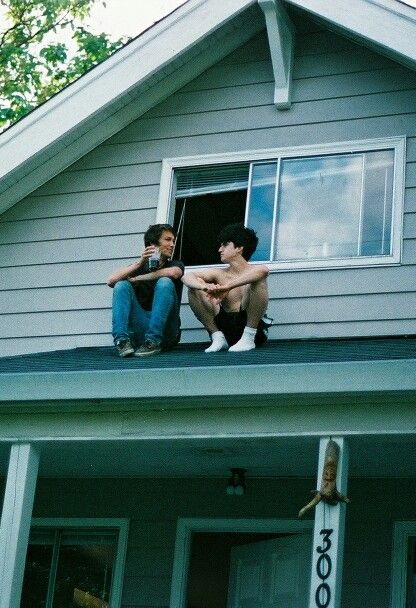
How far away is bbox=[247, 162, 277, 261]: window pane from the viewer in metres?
8.30

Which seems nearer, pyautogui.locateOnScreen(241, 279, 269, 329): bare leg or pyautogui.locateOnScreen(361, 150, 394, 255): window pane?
pyautogui.locateOnScreen(241, 279, 269, 329): bare leg

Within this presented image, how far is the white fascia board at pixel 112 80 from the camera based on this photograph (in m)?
8.45

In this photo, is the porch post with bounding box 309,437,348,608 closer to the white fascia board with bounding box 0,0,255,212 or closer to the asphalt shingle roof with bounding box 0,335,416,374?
the asphalt shingle roof with bounding box 0,335,416,374

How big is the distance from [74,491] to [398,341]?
8.24 ft

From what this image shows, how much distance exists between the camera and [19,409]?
6562mm

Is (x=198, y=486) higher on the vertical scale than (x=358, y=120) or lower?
lower

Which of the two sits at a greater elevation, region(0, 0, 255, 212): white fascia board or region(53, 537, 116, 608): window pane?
region(0, 0, 255, 212): white fascia board

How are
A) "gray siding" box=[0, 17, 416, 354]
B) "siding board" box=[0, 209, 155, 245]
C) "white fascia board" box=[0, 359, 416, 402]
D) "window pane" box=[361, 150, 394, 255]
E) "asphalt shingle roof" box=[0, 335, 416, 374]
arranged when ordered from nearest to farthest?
"white fascia board" box=[0, 359, 416, 402] → "asphalt shingle roof" box=[0, 335, 416, 374] → "window pane" box=[361, 150, 394, 255] → "gray siding" box=[0, 17, 416, 354] → "siding board" box=[0, 209, 155, 245]

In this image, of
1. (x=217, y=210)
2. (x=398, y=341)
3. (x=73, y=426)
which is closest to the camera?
(x=73, y=426)

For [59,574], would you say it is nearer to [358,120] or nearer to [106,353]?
[106,353]

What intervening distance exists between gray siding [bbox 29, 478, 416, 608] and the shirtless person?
0.96 metres

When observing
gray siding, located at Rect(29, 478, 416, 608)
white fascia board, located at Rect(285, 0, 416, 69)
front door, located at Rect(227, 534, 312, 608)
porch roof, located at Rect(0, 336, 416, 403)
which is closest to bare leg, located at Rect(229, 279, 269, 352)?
porch roof, located at Rect(0, 336, 416, 403)

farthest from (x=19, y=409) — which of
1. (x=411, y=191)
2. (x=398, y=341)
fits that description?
(x=411, y=191)

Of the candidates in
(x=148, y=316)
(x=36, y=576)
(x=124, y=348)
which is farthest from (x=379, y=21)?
(x=36, y=576)
